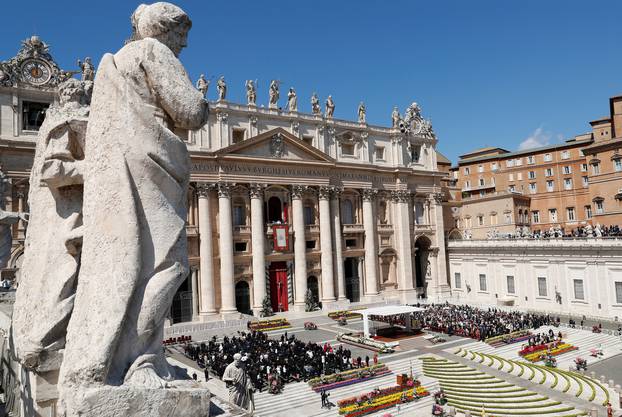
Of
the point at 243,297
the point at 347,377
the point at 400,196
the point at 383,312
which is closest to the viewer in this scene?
the point at 347,377

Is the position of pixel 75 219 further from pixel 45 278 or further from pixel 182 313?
pixel 182 313

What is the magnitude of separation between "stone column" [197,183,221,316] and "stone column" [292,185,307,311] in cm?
755

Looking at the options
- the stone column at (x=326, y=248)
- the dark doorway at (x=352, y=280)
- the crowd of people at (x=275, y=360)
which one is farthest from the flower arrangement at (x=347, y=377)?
the dark doorway at (x=352, y=280)

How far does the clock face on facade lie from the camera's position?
3170 cm

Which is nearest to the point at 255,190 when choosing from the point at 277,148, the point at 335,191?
the point at 277,148

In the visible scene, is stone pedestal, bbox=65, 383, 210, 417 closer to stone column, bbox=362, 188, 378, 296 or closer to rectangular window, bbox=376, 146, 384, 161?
stone column, bbox=362, 188, 378, 296

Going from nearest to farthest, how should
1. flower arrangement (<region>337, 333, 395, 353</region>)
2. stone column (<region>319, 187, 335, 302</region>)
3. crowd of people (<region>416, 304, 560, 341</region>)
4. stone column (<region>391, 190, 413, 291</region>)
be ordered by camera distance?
flower arrangement (<region>337, 333, 395, 353</region>) < crowd of people (<region>416, 304, 560, 341</region>) < stone column (<region>319, 187, 335, 302</region>) < stone column (<region>391, 190, 413, 291</region>)

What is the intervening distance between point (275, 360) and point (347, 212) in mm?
24451

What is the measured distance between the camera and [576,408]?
18906 mm

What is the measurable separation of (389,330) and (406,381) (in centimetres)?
1098

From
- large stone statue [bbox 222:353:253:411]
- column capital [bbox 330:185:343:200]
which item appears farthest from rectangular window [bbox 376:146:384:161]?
large stone statue [bbox 222:353:253:411]

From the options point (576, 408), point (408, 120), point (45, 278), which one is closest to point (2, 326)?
point (45, 278)

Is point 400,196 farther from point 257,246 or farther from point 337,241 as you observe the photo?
point 257,246

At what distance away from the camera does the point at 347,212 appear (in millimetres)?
46156
